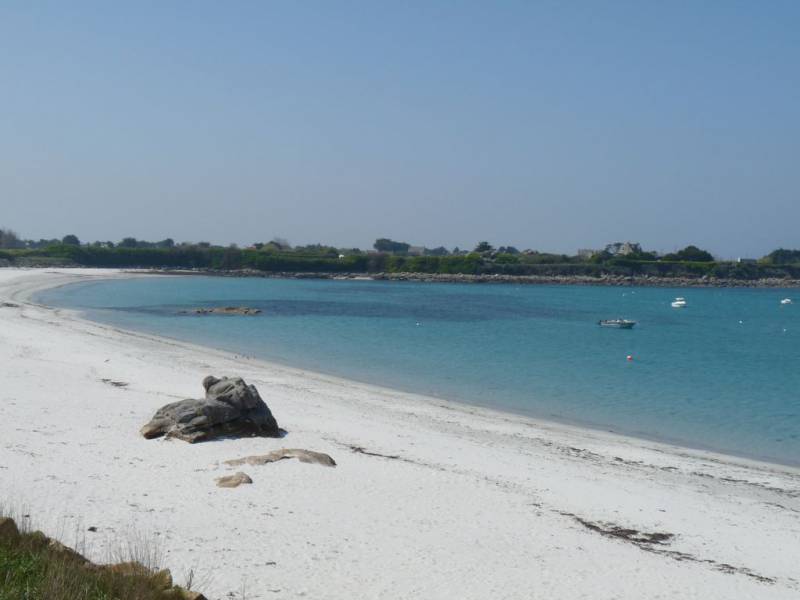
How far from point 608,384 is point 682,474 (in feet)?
43.3

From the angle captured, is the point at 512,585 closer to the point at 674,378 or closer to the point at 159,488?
the point at 159,488

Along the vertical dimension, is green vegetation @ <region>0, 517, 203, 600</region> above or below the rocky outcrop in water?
above

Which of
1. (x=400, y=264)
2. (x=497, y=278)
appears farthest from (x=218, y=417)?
(x=400, y=264)

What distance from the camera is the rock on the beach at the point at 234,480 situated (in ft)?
33.2

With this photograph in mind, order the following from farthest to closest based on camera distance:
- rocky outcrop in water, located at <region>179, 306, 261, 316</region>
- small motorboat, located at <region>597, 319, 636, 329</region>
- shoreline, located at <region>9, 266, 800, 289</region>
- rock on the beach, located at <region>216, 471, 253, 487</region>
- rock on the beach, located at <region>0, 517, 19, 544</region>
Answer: shoreline, located at <region>9, 266, 800, 289</region> → small motorboat, located at <region>597, 319, 636, 329</region> → rocky outcrop in water, located at <region>179, 306, 261, 316</region> → rock on the beach, located at <region>216, 471, 253, 487</region> → rock on the beach, located at <region>0, 517, 19, 544</region>

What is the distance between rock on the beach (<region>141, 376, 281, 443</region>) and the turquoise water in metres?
9.52

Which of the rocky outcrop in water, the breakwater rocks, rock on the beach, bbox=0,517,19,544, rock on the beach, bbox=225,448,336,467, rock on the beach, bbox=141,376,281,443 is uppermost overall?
the breakwater rocks

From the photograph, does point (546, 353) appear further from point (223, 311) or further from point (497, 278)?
point (497, 278)

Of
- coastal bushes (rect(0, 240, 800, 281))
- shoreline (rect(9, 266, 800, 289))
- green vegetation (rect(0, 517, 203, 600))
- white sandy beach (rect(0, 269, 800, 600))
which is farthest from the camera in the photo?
coastal bushes (rect(0, 240, 800, 281))

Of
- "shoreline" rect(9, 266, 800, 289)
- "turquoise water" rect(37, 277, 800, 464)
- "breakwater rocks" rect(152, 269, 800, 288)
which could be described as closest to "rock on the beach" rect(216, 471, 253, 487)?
"turquoise water" rect(37, 277, 800, 464)

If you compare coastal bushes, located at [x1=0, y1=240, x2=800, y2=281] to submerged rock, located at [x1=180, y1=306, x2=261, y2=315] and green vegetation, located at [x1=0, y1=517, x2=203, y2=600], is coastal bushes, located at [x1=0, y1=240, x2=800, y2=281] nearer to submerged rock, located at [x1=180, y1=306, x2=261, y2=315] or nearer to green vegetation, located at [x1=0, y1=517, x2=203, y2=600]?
submerged rock, located at [x1=180, y1=306, x2=261, y2=315]

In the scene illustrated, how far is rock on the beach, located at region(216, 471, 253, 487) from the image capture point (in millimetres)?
10133

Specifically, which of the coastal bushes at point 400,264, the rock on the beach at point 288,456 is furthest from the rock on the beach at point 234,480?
the coastal bushes at point 400,264

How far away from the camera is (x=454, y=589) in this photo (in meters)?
7.43
